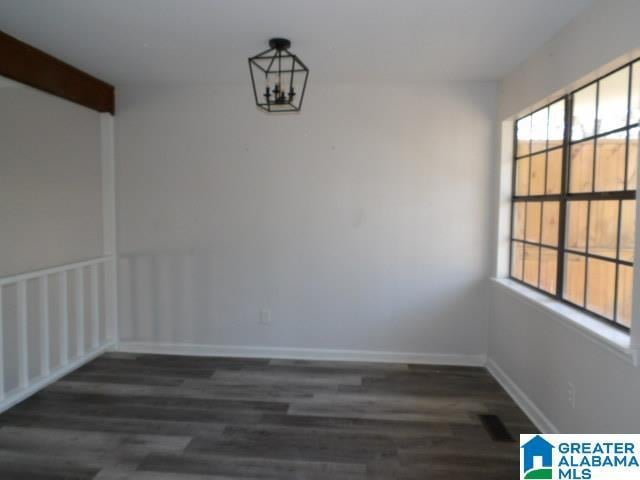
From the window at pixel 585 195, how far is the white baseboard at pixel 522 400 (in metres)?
0.74

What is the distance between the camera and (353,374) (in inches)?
143

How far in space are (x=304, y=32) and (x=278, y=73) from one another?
32 centimetres

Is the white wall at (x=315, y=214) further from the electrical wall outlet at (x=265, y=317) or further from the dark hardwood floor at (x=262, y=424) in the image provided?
the dark hardwood floor at (x=262, y=424)

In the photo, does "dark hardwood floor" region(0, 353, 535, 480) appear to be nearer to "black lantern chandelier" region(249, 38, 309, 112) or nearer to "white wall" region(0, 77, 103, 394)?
"white wall" region(0, 77, 103, 394)

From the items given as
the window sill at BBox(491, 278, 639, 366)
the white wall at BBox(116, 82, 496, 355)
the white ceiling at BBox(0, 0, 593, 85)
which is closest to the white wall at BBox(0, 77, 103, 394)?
the white wall at BBox(116, 82, 496, 355)

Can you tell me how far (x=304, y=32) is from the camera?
2.70 m

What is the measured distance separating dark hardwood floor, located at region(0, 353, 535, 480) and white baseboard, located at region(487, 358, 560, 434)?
58 mm

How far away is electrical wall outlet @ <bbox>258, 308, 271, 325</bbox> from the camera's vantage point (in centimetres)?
400

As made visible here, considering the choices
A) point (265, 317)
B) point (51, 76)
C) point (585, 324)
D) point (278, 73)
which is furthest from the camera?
point (265, 317)

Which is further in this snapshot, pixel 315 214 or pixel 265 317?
pixel 265 317

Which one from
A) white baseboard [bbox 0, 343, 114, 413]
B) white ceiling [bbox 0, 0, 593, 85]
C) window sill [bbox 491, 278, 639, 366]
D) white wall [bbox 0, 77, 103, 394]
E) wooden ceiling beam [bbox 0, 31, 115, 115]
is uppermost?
white ceiling [bbox 0, 0, 593, 85]

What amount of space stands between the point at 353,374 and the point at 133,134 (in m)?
2.89

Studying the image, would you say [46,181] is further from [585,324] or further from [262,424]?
[585,324]

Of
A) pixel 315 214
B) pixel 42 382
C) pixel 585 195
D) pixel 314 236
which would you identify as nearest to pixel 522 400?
pixel 585 195
